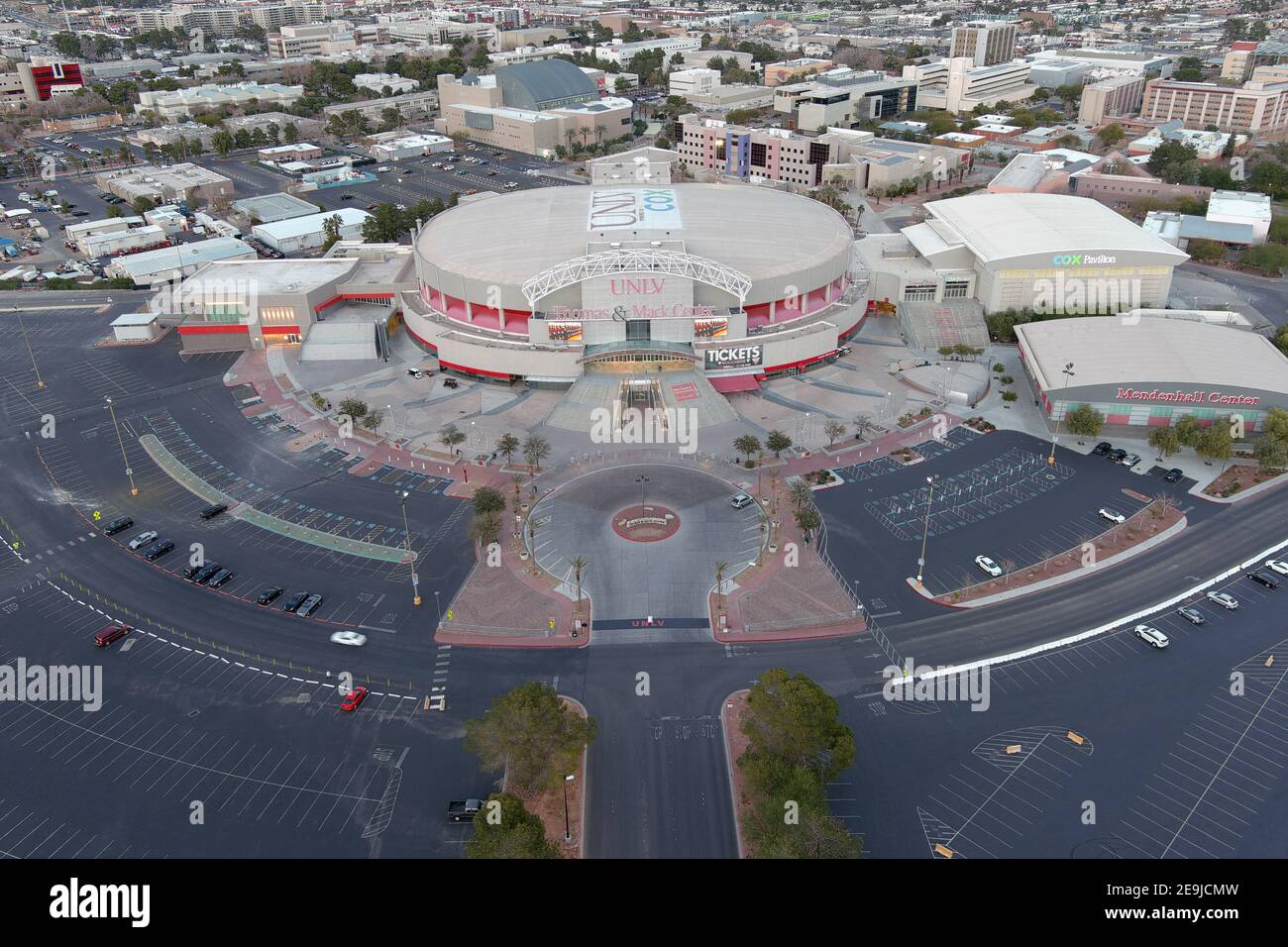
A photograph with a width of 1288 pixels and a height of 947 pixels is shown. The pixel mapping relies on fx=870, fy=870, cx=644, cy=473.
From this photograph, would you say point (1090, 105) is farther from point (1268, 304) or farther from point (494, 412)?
point (494, 412)

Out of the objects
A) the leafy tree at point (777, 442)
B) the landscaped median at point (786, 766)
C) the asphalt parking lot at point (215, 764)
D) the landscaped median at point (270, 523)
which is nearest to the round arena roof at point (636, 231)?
the leafy tree at point (777, 442)

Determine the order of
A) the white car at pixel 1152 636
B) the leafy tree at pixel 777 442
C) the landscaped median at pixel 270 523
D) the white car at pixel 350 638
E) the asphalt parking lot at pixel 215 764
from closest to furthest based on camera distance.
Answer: the asphalt parking lot at pixel 215 764 → the white car at pixel 1152 636 → the white car at pixel 350 638 → the landscaped median at pixel 270 523 → the leafy tree at pixel 777 442

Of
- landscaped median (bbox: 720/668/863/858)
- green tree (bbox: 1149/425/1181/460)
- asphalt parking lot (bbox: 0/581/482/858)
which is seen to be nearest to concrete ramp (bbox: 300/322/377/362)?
asphalt parking lot (bbox: 0/581/482/858)

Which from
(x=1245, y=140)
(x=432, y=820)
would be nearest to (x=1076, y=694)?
(x=432, y=820)

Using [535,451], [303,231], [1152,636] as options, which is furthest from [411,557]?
[303,231]

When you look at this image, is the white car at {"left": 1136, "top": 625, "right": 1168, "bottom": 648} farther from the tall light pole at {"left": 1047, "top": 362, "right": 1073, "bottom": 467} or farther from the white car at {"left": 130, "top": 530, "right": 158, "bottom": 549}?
the white car at {"left": 130, "top": 530, "right": 158, "bottom": 549}

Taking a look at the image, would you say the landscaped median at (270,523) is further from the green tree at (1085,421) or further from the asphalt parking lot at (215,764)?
the green tree at (1085,421)
